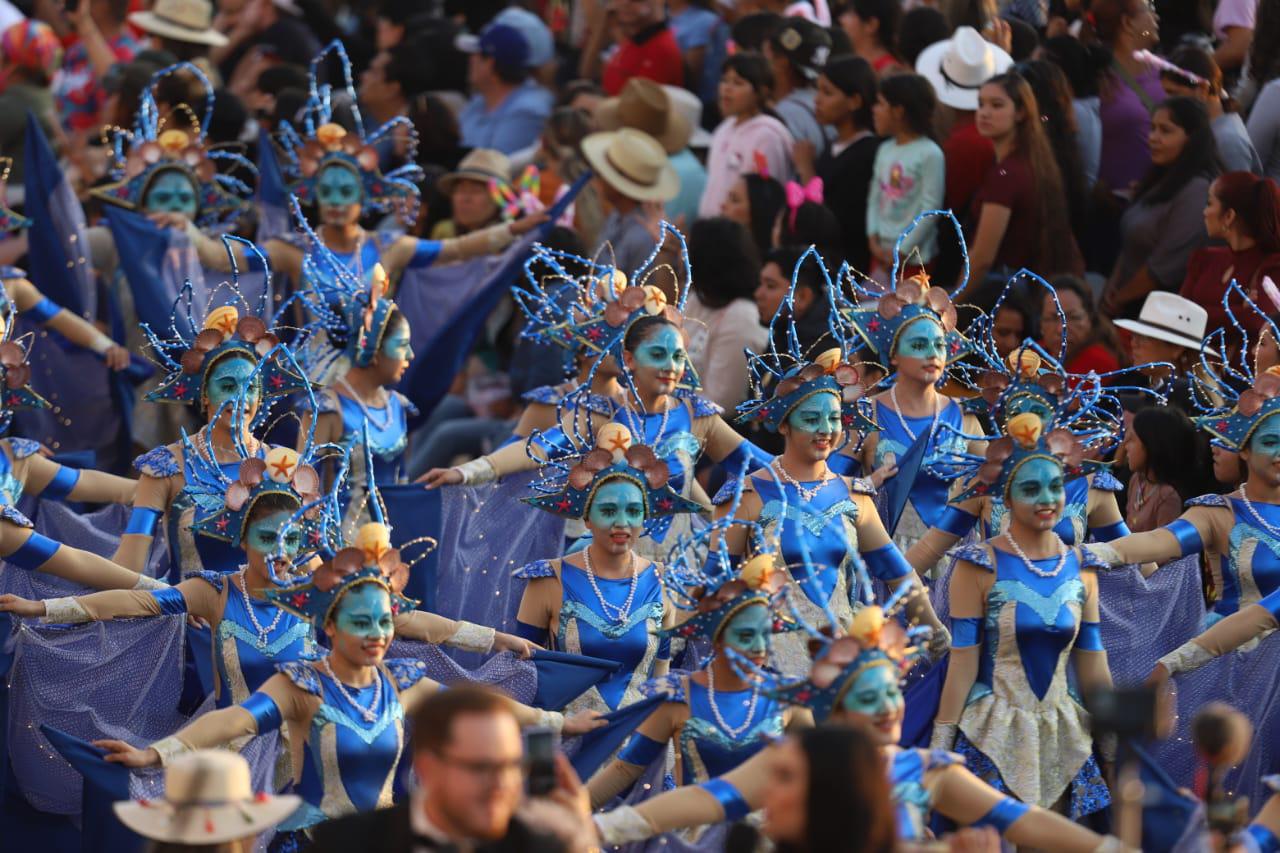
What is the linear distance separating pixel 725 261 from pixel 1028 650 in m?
3.19

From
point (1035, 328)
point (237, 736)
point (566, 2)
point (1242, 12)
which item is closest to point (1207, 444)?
point (1035, 328)

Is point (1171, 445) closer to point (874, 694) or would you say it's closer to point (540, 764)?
point (874, 694)

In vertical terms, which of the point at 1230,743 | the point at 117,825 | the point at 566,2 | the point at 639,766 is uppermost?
the point at 1230,743

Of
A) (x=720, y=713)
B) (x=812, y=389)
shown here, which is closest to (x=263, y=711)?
(x=720, y=713)

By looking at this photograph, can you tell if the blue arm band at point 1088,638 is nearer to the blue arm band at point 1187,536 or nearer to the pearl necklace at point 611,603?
the blue arm band at point 1187,536

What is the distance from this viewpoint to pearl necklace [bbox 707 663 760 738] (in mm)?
7137

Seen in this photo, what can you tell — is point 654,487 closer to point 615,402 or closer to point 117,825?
point 615,402

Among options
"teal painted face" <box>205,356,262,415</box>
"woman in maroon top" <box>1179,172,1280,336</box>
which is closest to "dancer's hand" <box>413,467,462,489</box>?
"teal painted face" <box>205,356,262,415</box>

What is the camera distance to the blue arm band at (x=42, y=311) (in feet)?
36.2

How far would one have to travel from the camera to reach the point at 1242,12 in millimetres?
10906

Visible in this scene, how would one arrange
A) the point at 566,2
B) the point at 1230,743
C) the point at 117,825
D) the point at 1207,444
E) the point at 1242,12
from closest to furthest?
the point at 1230,743, the point at 117,825, the point at 1207,444, the point at 1242,12, the point at 566,2

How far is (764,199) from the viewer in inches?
442

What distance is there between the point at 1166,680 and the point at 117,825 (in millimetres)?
3311

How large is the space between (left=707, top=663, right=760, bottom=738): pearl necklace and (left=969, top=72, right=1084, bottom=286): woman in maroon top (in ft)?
11.3
